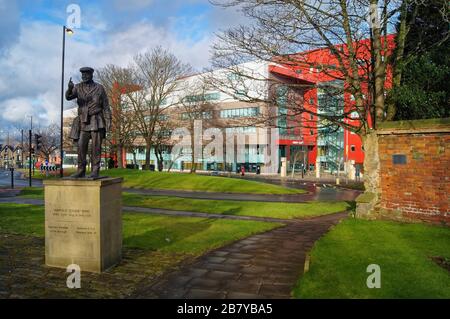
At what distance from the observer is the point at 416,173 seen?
10633 mm

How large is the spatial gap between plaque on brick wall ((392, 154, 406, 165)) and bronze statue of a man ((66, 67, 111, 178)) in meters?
8.18

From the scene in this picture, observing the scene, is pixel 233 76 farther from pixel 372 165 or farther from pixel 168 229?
pixel 168 229

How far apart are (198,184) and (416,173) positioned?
72.1ft

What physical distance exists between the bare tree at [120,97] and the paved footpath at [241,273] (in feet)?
112

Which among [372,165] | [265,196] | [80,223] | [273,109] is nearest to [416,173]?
[372,165]

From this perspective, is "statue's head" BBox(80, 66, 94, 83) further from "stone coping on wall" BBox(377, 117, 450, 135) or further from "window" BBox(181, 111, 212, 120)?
"window" BBox(181, 111, 212, 120)

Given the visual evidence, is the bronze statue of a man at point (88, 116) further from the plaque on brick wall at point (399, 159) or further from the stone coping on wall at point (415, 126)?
the plaque on brick wall at point (399, 159)

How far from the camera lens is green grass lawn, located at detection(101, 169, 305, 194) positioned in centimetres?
2827

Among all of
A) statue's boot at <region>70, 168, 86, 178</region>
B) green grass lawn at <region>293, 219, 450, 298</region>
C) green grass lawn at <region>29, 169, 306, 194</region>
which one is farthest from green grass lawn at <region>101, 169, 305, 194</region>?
statue's boot at <region>70, 168, 86, 178</region>

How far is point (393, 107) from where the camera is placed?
12664mm
